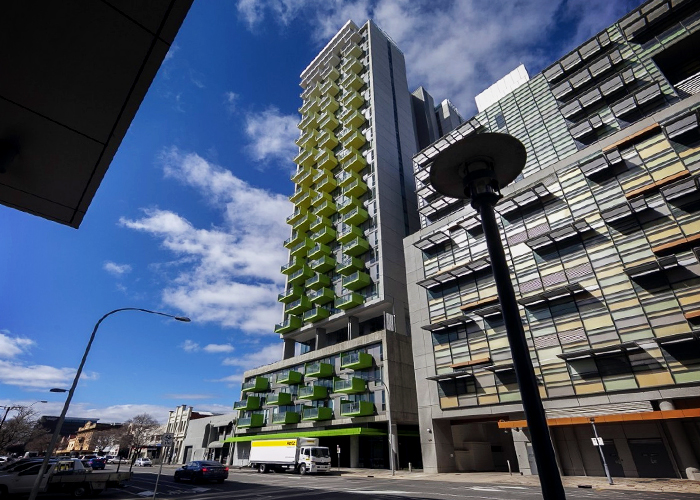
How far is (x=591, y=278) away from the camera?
27906 mm

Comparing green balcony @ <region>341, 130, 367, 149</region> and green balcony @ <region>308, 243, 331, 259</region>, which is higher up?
green balcony @ <region>341, 130, 367, 149</region>

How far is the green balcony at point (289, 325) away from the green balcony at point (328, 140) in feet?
104

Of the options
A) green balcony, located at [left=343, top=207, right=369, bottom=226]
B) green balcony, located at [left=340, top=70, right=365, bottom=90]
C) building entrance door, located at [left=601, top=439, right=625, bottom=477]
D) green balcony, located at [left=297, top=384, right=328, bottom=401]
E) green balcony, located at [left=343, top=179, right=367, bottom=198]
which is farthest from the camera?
green balcony, located at [left=340, top=70, right=365, bottom=90]

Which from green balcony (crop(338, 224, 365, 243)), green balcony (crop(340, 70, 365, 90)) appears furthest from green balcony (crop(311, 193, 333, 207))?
green balcony (crop(340, 70, 365, 90))

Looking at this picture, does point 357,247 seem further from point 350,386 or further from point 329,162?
point 329,162

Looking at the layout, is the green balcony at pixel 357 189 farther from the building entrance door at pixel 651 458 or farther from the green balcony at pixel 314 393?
the building entrance door at pixel 651 458

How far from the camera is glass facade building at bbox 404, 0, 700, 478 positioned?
79.0 feet

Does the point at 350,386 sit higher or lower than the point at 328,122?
lower

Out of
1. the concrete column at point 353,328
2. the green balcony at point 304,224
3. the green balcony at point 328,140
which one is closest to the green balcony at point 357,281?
the concrete column at point 353,328

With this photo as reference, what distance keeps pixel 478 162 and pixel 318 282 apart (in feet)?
159

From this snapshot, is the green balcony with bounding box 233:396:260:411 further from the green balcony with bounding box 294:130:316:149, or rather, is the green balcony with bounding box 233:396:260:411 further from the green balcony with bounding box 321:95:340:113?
the green balcony with bounding box 321:95:340:113

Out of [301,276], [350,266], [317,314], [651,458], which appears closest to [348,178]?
[350,266]

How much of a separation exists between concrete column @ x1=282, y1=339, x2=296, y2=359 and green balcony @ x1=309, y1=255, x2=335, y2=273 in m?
12.5

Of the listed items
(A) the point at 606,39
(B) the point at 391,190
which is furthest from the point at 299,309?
(A) the point at 606,39
